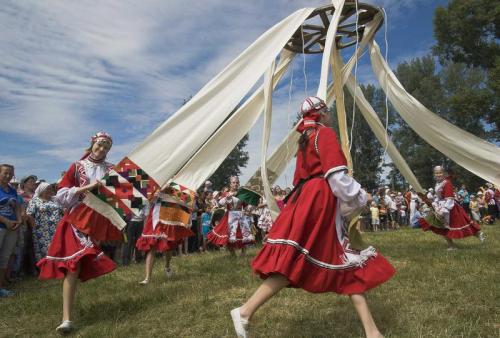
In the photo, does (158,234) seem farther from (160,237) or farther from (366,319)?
(366,319)

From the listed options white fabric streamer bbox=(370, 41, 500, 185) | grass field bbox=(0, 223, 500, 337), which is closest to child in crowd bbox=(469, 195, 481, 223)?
grass field bbox=(0, 223, 500, 337)

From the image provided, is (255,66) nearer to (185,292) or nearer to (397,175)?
(185,292)

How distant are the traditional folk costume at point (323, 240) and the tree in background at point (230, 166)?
3363 cm

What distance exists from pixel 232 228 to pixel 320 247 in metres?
5.86

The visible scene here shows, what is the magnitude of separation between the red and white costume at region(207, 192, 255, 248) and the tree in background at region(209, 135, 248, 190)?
90.9ft

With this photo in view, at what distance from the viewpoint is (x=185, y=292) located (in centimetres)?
510

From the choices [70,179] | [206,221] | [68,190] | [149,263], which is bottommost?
[149,263]

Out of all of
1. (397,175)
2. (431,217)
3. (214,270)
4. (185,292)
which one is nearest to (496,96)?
(431,217)

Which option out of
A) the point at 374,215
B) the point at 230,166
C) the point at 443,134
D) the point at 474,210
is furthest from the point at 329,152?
the point at 230,166

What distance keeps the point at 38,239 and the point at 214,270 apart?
340 centimetres

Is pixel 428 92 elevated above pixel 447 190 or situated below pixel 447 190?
above

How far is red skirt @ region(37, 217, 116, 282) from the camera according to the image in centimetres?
394

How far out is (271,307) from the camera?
4.20 meters

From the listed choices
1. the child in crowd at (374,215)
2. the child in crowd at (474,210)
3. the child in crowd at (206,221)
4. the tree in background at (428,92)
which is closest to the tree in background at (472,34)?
the child in crowd at (474,210)
